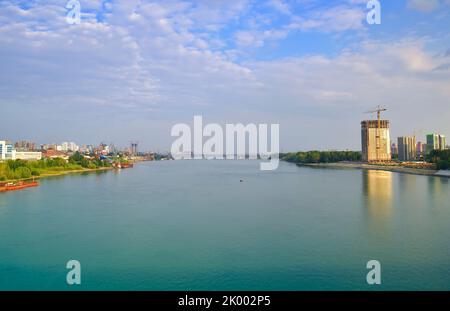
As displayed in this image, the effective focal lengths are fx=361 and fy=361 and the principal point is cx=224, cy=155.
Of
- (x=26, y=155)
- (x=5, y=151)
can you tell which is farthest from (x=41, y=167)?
(x=26, y=155)

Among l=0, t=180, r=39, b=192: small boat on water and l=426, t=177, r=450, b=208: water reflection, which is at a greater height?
l=0, t=180, r=39, b=192: small boat on water

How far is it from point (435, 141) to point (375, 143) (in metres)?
8.36

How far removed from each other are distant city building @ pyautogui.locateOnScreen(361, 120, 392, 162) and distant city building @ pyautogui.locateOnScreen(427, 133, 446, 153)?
6.01 metres

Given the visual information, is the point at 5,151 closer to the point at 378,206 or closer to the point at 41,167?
the point at 41,167

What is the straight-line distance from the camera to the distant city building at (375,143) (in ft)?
94.8

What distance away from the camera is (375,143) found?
29.4 meters

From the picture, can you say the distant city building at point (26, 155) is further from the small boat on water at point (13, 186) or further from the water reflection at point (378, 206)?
the water reflection at point (378, 206)

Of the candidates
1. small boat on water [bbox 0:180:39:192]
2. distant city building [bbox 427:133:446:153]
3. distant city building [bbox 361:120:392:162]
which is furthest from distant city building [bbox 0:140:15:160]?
distant city building [bbox 427:133:446:153]

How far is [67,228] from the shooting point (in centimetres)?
525

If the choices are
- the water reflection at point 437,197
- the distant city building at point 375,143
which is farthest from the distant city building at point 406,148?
the water reflection at point 437,197

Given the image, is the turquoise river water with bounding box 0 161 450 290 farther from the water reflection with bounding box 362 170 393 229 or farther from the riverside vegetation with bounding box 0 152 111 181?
the riverside vegetation with bounding box 0 152 111 181

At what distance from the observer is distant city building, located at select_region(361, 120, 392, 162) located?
94.8ft

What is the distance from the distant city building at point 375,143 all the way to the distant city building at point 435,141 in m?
6.01
